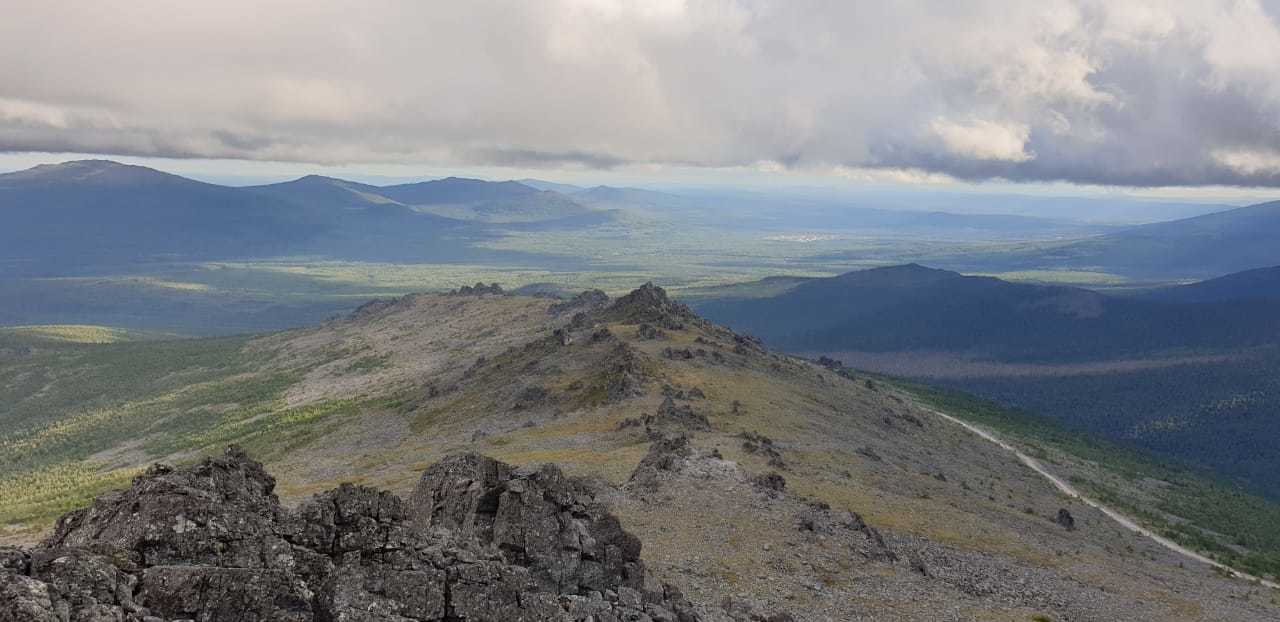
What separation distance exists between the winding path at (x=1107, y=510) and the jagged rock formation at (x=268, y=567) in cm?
7397

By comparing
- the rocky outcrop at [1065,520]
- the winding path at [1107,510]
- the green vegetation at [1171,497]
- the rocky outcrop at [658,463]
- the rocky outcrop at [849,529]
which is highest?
the rocky outcrop at [658,463]

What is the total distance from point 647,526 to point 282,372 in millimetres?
161783

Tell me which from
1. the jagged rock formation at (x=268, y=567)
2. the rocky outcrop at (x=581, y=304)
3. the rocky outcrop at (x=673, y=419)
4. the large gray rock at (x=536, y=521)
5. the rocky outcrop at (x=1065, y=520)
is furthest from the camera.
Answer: the rocky outcrop at (x=581, y=304)

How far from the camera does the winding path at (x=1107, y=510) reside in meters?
79.6

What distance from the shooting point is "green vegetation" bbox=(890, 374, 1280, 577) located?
311 feet

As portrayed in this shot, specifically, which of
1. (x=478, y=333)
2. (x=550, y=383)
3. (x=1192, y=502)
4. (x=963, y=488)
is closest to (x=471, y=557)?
(x=963, y=488)

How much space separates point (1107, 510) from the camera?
107000mm

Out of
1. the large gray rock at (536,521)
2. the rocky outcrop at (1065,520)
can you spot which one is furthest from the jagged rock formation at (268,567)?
the rocky outcrop at (1065,520)

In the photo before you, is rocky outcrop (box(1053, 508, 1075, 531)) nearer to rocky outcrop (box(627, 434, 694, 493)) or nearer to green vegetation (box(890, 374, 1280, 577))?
green vegetation (box(890, 374, 1280, 577))

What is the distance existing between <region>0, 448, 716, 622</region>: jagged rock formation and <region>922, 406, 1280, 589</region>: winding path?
74.0 m

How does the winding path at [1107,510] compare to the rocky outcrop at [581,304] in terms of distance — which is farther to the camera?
the rocky outcrop at [581,304]

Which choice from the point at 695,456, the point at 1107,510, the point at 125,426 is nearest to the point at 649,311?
the point at 1107,510

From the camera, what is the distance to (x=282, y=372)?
189m

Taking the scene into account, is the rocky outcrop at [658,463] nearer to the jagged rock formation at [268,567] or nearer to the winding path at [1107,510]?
the jagged rock formation at [268,567]
